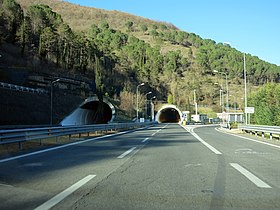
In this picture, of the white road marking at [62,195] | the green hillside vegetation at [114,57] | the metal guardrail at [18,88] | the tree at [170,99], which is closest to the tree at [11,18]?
the green hillside vegetation at [114,57]

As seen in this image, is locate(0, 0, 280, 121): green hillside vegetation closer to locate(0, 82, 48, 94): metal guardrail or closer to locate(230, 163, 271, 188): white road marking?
locate(0, 82, 48, 94): metal guardrail

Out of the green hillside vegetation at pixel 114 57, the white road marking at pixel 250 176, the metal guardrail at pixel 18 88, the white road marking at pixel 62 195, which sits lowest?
the white road marking at pixel 62 195

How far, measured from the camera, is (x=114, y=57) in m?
117

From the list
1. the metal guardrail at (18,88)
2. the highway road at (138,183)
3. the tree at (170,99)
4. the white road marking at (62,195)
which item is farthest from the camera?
the tree at (170,99)

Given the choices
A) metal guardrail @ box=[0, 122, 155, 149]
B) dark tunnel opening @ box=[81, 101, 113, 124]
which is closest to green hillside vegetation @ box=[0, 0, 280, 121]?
dark tunnel opening @ box=[81, 101, 113, 124]

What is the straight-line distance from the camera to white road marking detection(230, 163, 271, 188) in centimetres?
805

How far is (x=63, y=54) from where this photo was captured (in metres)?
80.8

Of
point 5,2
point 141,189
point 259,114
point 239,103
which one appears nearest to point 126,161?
point 141,189

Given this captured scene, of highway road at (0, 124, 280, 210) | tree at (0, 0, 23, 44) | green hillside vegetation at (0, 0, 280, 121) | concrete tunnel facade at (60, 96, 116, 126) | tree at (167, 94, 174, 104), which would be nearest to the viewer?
highway road at (0, 124, 280, 210)

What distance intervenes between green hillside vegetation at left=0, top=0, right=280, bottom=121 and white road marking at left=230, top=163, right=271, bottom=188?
2002 inches

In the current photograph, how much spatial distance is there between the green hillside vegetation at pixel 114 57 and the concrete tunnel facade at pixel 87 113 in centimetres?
353

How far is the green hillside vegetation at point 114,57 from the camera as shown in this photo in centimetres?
7331

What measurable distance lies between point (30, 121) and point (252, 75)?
11008 cm

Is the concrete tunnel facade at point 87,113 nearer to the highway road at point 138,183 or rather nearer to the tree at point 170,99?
the highway road at point 138,183
